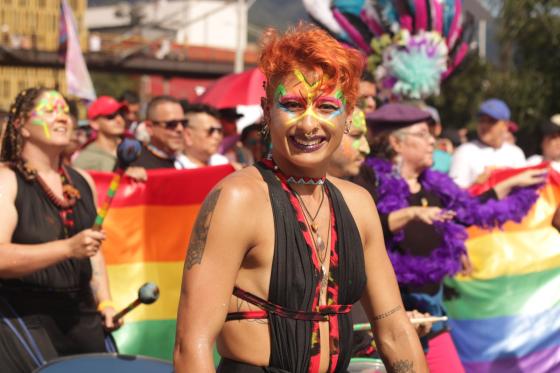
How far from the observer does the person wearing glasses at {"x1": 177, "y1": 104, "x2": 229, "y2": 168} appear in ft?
22.7

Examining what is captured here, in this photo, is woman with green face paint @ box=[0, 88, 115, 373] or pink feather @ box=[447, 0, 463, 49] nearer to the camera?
woman with green face paint @ box=[0, 88, 115, 373]

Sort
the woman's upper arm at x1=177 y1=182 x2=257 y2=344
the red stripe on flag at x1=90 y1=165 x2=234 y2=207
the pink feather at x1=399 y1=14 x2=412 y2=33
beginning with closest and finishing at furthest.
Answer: the woman's upper arm at x1=177 y1=182 x2=257 y2=344, the red stripe on flag at x1=90 y1=165 x2=234 y2=207, the pink feather at x1=399 y1=14 x2=412 y2=33

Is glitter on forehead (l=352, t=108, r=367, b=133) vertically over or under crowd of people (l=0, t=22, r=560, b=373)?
over

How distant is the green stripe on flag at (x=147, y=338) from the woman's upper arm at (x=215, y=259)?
10.7ft

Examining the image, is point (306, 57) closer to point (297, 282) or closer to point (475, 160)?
point (297, 282)

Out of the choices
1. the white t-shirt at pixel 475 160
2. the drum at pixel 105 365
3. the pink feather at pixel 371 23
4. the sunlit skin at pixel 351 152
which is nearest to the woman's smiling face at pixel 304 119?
the drum at pixel 105 365

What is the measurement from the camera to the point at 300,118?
290cm

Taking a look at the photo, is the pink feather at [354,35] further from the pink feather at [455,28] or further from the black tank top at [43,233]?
the black tank top at [43,233]

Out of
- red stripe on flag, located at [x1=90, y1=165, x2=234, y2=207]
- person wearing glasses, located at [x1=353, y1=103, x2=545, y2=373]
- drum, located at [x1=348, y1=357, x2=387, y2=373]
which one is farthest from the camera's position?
red stripe on flag, located at [x1=90, y1=165, x2=234, y2=207]

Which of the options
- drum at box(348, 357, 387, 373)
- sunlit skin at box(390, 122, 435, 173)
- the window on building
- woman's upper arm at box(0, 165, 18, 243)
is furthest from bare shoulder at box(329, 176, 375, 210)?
the window on building

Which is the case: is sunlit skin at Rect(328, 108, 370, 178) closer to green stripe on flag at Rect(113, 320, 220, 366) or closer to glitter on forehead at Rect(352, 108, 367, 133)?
glitter on forehead at Rect(352, 108, 367, 133)

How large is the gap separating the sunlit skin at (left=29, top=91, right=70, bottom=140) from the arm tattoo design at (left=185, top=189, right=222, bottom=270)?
7.09 feet

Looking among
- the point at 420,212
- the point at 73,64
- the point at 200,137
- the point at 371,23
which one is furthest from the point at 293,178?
the point at 73,64

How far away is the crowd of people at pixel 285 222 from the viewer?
277 cm
